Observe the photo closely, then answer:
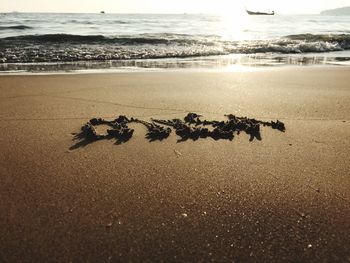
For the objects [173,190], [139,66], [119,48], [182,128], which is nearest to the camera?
[173,190]

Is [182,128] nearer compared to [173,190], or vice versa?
[173,190]

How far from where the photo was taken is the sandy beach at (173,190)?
1740 mm

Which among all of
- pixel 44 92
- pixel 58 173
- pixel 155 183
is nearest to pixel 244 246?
pixel 155 183

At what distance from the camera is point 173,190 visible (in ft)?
7.40

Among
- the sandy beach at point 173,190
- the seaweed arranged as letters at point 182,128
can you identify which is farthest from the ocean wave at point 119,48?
the seaweed arranged as letters at point 182,128

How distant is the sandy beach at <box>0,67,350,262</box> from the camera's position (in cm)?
174

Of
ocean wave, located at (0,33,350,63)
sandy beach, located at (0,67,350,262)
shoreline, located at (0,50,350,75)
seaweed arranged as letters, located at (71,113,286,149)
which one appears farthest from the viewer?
ocean wave, located at (0,33,350,63)

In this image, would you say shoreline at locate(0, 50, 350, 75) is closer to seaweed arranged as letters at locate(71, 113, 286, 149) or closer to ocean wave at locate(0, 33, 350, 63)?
ocean wave at locate(0, 33, 350, 63)

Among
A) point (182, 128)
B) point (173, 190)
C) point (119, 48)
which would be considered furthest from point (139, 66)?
point (173, 190)

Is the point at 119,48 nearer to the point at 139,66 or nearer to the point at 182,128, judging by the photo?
the point at 139,66

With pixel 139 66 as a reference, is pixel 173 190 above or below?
above

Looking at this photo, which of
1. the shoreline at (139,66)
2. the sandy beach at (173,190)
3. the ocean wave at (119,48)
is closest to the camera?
the sandy beach at (173,190)

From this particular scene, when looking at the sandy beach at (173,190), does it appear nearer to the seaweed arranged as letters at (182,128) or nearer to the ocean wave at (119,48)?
the seaweed arranged as letters at (182,128)

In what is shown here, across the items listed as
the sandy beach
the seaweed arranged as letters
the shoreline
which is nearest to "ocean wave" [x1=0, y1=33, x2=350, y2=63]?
the shoreline
